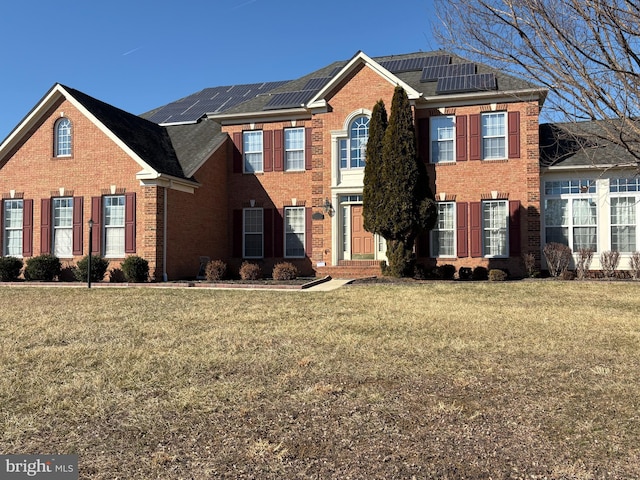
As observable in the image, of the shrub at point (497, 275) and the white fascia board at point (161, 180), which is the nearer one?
the shrub at point (497, 275)

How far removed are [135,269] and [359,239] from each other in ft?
26.3

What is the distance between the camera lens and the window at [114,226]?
55.3 feet

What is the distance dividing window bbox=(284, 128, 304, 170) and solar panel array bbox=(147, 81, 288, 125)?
4326mm

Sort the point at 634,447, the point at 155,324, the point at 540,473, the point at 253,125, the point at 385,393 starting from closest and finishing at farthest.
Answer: the point at 540,473 → the point at 634,447 → the point at 385,393 → the point at 155,324 → the point at 253,125

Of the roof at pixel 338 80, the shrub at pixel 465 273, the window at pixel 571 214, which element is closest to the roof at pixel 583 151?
the window at pixel 571 214

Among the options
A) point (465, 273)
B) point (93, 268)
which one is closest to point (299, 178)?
point (465, 273)

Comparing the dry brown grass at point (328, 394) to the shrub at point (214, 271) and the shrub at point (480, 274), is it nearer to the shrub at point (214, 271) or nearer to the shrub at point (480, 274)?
the shrub at point (214, 271)

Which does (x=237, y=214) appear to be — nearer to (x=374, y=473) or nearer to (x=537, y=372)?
(x=537, y=372)

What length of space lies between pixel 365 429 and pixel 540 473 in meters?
1.22

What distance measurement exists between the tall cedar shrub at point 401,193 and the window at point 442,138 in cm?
237

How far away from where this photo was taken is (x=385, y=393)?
446cm

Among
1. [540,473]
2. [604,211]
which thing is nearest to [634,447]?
[540,473]

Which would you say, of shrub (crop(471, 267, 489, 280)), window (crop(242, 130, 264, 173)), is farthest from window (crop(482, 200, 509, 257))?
window (crop(242, 130, 264, 173))

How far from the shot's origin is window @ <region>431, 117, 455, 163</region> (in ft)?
57.6
